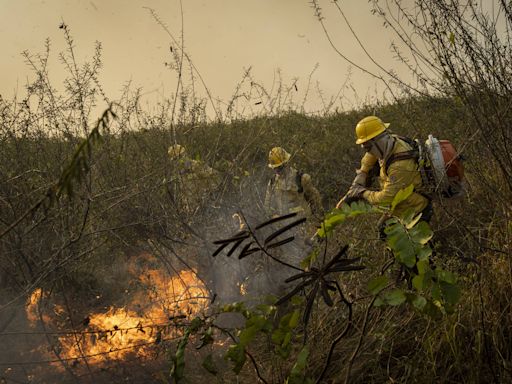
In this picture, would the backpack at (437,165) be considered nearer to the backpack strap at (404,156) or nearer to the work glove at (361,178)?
the backpack strap at (404,156)

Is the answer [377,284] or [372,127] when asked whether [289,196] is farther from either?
[377,284]

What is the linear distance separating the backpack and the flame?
6.77 feet

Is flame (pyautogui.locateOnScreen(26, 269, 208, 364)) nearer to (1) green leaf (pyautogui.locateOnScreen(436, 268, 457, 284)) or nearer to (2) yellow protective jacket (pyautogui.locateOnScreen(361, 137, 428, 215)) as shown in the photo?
(2) yellow protective jacket (pyautogui.locateOnScreen(361, 137, 428, 215))

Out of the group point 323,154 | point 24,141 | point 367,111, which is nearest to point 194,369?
point 24,141

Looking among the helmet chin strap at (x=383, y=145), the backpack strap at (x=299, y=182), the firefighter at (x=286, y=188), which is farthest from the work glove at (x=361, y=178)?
the backpack strap at (x=299, y=182)

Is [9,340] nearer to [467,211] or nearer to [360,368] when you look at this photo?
[360,368]

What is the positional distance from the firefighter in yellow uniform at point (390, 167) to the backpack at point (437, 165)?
0.12ft

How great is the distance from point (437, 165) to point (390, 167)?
67 cm

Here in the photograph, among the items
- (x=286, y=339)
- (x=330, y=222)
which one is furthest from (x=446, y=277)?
(x=286, y=339)

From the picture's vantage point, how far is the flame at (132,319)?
390cm

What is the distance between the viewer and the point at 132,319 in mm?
4508

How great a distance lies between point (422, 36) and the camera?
2309mm

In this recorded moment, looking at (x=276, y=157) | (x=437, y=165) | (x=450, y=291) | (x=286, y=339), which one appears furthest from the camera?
(x=276, y=157)

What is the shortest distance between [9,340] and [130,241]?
2.13 meters
